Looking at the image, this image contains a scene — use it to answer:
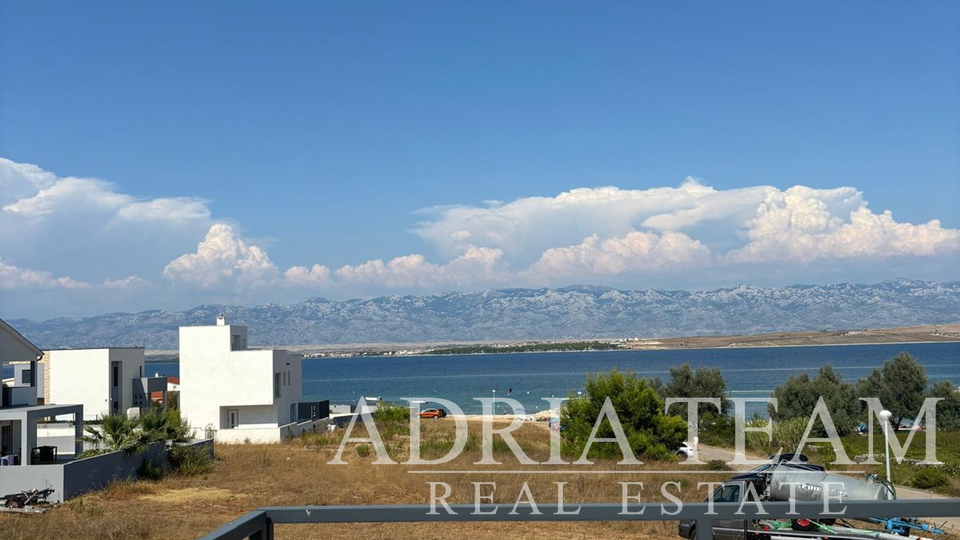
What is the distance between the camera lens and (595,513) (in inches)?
124

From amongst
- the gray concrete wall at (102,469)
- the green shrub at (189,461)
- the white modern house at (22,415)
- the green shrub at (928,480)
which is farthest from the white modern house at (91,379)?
the green shrub at (928,480)

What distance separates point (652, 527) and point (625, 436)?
14044 mm

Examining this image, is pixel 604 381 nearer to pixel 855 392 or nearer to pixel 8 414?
pixel 8 414

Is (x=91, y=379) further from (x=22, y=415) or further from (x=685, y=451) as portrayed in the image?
(x=685, y=451)

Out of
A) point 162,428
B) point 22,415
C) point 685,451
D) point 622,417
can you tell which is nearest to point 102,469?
point 162,428

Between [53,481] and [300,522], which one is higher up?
[300,522]

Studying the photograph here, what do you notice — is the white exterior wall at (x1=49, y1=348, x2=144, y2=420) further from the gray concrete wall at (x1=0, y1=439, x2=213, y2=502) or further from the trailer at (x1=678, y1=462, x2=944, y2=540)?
the trailer at (x1=678, y1=462, x2=944, y2=540)

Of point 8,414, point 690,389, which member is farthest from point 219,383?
point 690,389

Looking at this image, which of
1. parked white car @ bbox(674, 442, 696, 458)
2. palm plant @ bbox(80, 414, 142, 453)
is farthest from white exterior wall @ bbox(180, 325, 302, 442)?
parked white car @ bbox(674, 442, 696, 458)

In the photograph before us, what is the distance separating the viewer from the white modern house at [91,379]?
36.6m

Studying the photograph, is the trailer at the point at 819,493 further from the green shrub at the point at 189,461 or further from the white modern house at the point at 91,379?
the white modern house at the point at 91,379

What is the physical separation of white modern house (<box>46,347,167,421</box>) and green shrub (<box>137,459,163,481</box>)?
17.8 meters

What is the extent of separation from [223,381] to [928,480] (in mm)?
27880

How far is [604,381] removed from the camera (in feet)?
82.8
